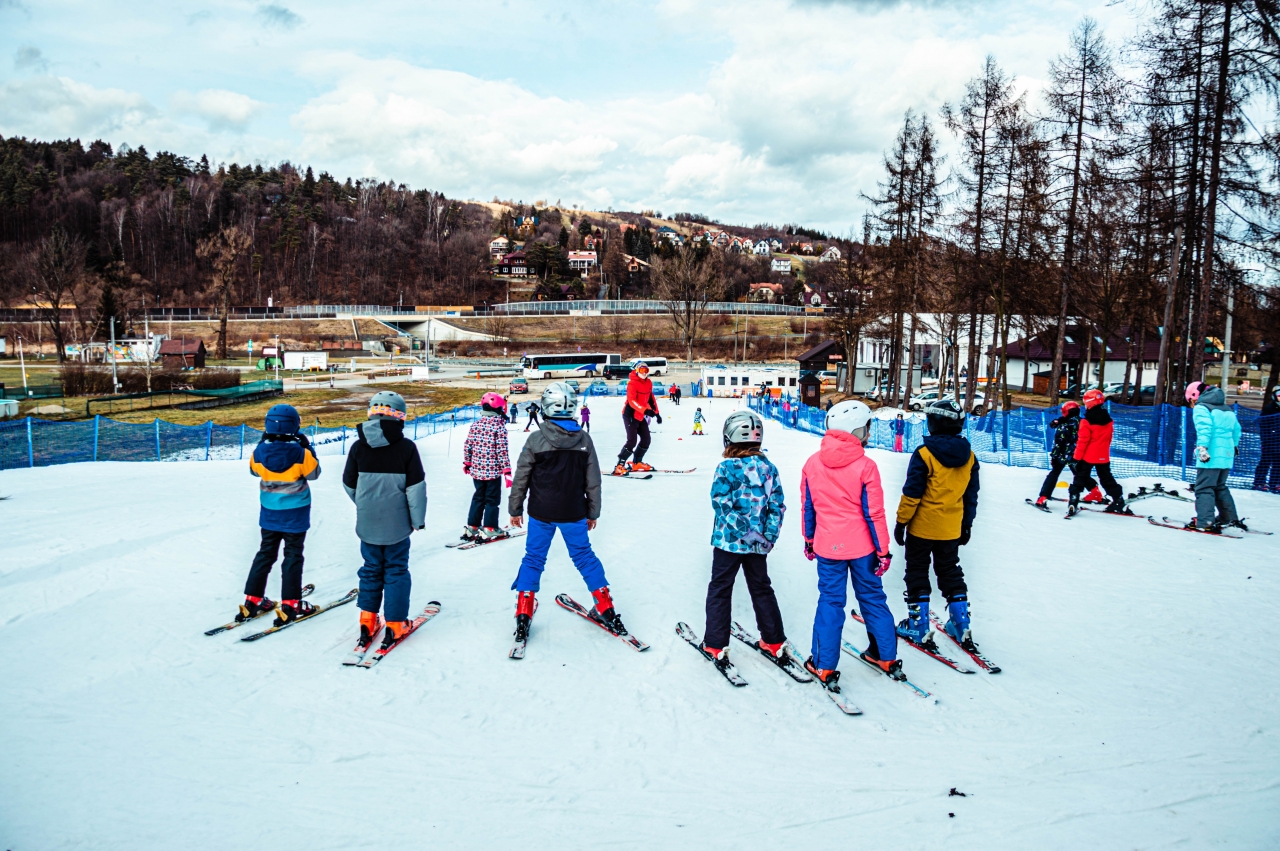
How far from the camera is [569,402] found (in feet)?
15.1

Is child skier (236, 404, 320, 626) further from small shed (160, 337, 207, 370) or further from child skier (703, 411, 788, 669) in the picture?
small shed (160, 337, 207, 370)

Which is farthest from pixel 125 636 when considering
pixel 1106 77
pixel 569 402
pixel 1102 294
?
pixel 1102 294

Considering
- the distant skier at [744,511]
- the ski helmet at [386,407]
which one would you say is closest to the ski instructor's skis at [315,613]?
the ski helmet at [386,407]

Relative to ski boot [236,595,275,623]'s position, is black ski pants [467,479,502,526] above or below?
above

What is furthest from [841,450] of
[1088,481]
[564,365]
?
[564,365]

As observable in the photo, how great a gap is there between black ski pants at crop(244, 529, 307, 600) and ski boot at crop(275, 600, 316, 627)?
4 cm

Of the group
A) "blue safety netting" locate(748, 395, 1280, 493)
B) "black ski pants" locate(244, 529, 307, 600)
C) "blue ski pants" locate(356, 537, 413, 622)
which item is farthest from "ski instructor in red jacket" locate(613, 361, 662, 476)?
"blue safety netting" locate(748, 395, 1280, 493)

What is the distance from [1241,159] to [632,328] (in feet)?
225

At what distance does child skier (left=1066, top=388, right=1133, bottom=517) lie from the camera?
8.19 metres

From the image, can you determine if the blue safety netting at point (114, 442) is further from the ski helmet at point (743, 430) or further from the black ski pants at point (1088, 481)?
the black ski pants at point (1088, 481)

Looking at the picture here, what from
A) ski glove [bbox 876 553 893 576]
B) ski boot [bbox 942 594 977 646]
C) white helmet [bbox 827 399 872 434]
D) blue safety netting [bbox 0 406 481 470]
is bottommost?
blue safety netting [bbox 0 406 481 470]

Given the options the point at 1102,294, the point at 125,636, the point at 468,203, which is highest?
the point at 468,203

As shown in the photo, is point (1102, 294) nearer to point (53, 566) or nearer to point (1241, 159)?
point (1241, 159)

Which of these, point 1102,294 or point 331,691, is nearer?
point 331,691
